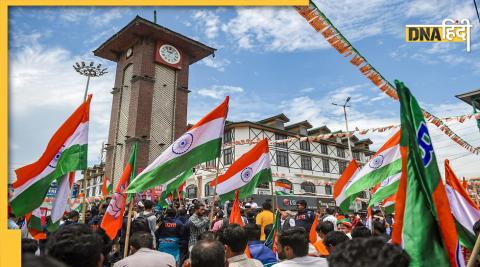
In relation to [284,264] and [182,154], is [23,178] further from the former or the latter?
[284,264]

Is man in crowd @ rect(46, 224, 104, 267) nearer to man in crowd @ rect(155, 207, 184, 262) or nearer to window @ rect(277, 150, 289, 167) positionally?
man in crowd @ rect(155, 207, 184, 262)

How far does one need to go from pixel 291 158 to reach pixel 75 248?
33746 mm

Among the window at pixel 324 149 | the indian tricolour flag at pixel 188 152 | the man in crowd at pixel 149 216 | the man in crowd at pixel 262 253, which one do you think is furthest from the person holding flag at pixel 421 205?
the window at pixel 324 149

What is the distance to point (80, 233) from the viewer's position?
237 centimetres

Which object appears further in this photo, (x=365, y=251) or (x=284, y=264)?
(x=284, y=264)

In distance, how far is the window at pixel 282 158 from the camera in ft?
113

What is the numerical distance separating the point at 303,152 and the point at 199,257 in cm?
3439

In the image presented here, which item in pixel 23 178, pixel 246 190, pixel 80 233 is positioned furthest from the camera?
pixel 246 190

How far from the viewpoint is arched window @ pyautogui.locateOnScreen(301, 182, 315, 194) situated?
35.9 m

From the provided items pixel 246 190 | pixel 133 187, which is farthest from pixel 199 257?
pixel 246 190

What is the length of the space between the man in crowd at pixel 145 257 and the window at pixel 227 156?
93.4 feet

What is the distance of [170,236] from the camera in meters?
6.92

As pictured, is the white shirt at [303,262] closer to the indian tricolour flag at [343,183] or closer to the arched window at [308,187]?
the indian tricolour flag at [343,183]

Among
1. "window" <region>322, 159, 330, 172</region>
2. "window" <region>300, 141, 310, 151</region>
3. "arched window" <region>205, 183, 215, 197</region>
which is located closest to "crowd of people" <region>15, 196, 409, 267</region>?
"arched window" <region>205, 183, 215, 197</region>
